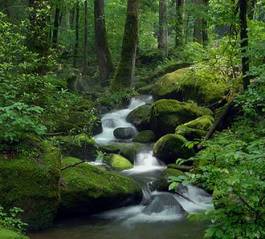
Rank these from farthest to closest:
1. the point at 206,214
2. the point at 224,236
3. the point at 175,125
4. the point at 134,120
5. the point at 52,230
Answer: the point at 134,120 → the point at 175,125 → the point at 52,230 → the point at 206,214 → the point at 224,236

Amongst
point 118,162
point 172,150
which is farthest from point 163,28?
point 118,162

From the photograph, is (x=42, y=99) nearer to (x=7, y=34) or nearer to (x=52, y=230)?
(x=7, y=34)

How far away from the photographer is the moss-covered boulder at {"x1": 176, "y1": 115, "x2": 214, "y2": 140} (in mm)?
12078

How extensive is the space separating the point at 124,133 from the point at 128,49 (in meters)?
4.01

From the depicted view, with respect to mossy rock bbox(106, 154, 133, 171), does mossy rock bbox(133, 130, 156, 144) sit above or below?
above

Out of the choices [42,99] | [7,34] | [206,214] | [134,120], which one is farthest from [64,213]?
[134,120]

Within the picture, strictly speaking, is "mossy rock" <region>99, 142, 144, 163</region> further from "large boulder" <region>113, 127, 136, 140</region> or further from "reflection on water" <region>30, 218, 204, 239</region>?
"reflection on water" <region>30, 218, 204, 239</region>

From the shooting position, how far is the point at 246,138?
7.34 metres

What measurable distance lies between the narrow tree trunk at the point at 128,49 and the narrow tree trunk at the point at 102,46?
3174 mm

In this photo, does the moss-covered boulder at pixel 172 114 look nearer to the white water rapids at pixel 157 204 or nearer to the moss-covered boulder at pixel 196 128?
the moss-covered boulder at pixel 196 128

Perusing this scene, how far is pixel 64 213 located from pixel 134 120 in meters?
6.95

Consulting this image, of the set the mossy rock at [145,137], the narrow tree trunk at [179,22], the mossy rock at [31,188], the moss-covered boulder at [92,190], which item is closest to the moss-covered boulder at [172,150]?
the mossy rock at [145,137]

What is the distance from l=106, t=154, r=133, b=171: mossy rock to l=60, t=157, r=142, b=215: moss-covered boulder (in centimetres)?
204

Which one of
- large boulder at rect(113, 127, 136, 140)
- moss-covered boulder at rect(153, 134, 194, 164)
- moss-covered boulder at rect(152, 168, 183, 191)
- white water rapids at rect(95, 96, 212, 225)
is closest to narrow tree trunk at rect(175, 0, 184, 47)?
large boulder at rect(113, 127, 136, 140)
